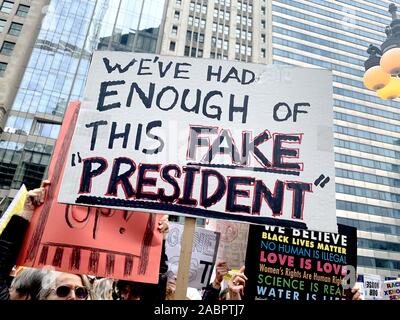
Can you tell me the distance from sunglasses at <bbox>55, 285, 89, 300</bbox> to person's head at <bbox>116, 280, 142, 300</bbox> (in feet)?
1.23

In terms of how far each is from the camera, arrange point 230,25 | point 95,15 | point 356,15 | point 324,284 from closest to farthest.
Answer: point 324,284 → point 95,15 → point 230,25 → point 356,15

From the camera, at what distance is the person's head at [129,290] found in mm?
3586

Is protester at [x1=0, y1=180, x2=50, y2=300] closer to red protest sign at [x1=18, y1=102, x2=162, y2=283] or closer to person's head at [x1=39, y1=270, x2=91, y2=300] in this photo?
red protest sign at [x1=18, y1=102, x2=162, y2=283]

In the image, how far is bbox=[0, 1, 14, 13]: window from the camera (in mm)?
40688

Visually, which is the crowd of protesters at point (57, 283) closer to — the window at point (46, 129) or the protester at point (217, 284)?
the protester at point (217, 284)

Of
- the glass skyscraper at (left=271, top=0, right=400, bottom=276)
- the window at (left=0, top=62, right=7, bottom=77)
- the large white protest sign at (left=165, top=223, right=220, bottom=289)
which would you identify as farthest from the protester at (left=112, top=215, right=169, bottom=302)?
the glass skyscraper at (left=271, top=0, right=400, bottom=276)

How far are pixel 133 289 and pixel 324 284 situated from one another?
7.19 feet

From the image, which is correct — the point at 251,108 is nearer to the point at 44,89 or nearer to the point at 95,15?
the point at 44,89

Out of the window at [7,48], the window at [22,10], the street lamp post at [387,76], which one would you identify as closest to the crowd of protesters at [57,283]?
the street lamp post at [387,76]

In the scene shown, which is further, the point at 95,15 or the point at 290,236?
the point at 95,15

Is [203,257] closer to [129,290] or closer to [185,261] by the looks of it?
[129,290]

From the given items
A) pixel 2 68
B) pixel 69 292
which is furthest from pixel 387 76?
pixel 2 68

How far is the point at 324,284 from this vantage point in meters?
3.93
